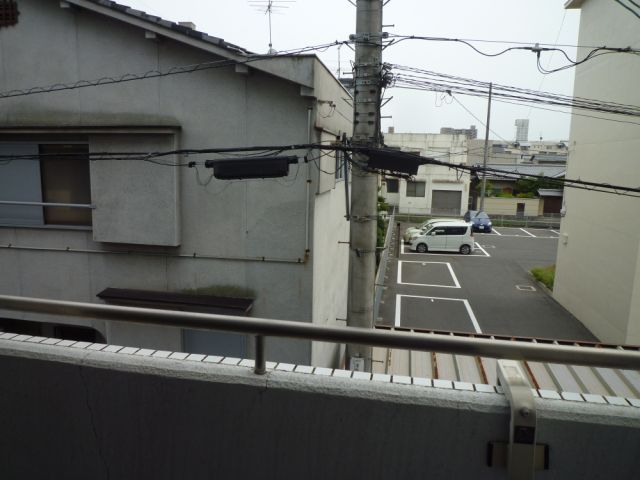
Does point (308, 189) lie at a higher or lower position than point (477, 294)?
higher

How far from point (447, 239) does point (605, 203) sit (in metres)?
10.7

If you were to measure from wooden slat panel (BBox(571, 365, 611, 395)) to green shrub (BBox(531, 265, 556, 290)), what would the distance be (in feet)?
45.7

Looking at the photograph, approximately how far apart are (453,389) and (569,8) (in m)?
17.9

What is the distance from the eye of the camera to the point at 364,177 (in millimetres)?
5098

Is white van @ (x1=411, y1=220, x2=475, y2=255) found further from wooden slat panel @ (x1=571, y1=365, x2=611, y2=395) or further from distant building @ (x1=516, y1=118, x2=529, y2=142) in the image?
distant building @ (x1=516, y1=118, x2=529, y2=142)

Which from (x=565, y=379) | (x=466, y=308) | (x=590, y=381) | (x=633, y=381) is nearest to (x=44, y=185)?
(x=565, y=379)

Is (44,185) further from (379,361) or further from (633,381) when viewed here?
(633,381)

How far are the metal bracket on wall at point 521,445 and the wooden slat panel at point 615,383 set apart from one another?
3.57 m

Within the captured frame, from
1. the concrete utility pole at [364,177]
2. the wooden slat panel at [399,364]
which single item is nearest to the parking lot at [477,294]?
the wooden slat panel at [399,364]

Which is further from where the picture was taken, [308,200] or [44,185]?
[44,185]

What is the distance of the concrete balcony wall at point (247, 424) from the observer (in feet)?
5.70

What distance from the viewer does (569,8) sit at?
15297mm

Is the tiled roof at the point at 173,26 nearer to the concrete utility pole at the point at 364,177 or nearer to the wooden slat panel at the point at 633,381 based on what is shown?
the concrete utility pole at the point at 364,177

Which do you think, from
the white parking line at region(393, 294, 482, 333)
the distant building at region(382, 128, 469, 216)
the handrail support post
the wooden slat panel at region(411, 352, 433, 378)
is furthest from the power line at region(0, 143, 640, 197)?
the distant building at region(382, 128, 469, 216)
